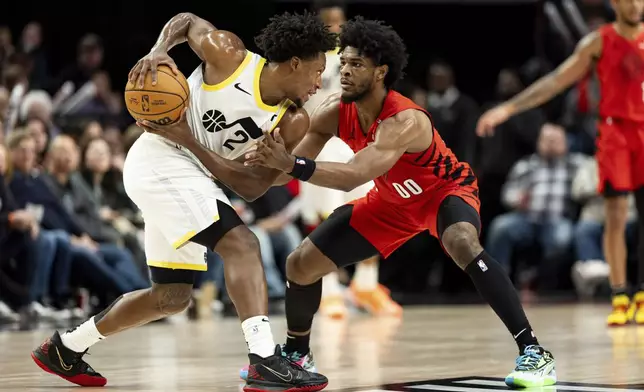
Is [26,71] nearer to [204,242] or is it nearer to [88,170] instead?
[88,170]

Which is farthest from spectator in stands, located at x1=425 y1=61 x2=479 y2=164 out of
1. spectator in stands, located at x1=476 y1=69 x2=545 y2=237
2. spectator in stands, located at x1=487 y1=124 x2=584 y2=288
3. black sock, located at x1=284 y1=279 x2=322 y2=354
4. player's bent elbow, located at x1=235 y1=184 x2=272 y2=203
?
player's bent elbow, located at x1=235 y1=184 x2=272 y2=203

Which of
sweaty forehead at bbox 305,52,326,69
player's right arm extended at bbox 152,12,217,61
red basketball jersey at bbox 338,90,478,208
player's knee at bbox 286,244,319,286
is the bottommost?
player's knee at bbox 286,244,319,286

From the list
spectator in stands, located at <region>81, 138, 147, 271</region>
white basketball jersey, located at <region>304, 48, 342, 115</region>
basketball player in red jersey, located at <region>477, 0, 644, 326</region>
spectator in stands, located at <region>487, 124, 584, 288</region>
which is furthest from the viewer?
spectator in stands, located at <region>487, 124, 584, 288</region>

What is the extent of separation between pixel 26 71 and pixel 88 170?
2277 mm

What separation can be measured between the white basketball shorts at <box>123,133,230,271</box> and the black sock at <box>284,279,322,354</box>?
0.50 meters

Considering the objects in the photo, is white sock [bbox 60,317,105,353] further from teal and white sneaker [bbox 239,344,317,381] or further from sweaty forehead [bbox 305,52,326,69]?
sweaty forehead [bbox 305,52,326,69]

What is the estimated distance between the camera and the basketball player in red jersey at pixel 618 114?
795cm

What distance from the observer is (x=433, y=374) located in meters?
5.46

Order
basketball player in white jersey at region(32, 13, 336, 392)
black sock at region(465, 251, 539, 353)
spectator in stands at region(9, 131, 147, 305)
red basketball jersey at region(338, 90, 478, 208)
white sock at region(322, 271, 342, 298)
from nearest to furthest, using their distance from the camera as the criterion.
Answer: basketball player in white jersey at region(32, 13, 336, 392), black sock at region(465, 251, 539, 353), red basketball jersey at region(338, 90, 478, 208), spectator in stands at region(9, 131, 147, 305), white sock at region(322, 271, 342, 298)

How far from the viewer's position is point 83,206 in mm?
9812

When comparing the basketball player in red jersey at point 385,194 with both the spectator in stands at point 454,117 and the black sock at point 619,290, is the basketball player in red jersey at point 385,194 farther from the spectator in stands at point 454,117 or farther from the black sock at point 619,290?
the spectator in stands at point 454,117

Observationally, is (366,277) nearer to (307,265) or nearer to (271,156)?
(307,265)

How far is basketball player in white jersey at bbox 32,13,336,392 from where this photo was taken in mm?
4863

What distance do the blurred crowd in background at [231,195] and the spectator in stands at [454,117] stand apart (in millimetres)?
16
